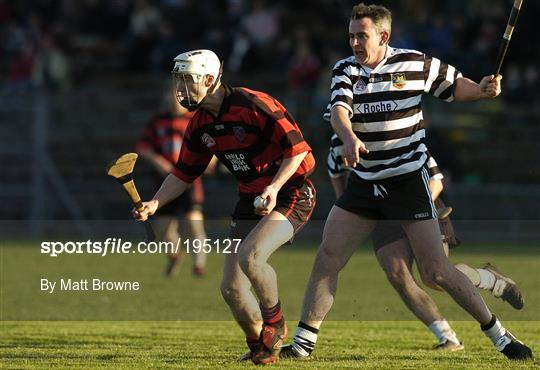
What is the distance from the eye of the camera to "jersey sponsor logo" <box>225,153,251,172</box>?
8.20m

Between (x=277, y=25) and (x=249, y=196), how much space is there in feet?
51.5

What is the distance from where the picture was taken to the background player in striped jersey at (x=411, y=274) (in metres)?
8.78

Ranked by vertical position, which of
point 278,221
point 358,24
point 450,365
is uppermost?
point 358,24

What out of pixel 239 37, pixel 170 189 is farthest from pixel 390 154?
pixel 239 37

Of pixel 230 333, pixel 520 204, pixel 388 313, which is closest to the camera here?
pixel 230 333

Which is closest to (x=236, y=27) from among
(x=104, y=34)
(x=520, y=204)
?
(x=104, y=34)

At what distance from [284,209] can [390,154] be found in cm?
74

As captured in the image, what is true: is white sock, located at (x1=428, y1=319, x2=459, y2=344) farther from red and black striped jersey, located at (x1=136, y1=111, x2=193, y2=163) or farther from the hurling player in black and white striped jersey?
red and black striped jersey, located at (x1=136, y1=111, x2=193, y2=163)

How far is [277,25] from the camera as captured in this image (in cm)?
2369

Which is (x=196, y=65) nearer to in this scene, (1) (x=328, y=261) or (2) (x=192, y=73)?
(2) (x=192, y=73)

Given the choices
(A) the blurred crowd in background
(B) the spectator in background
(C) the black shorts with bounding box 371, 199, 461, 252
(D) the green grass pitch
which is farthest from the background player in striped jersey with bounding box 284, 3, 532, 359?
(B) the spectator in background

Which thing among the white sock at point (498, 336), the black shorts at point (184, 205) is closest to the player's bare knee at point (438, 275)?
the white sock at point (498, 336)

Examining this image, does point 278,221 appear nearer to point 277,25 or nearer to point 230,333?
point 230,333

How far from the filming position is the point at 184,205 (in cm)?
1534
